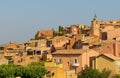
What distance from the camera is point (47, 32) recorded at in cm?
7700

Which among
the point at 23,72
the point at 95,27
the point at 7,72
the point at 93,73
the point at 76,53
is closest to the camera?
the point at 7,72

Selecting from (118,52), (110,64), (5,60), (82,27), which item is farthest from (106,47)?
(82,27)

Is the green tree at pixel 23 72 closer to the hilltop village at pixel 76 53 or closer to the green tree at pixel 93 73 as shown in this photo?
the hilltop village at pixel 76 53

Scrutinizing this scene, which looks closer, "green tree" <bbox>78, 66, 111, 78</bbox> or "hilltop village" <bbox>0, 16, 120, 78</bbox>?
"green tree" <bbox>78, 66, 111, 78</bbox>

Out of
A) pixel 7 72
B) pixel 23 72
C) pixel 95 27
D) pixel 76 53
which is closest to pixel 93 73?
pixel 76 53

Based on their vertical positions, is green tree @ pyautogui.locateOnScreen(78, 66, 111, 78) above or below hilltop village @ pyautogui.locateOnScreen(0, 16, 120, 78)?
below

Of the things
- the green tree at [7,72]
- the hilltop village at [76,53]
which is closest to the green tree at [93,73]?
the hilltop village at [76,53]

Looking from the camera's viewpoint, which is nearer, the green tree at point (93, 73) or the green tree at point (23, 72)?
the green tree at point (23, 72)

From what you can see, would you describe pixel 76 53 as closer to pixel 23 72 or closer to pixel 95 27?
pixel 23 72

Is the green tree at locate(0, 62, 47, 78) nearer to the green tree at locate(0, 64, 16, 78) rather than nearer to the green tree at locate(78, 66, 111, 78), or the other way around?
the green tree at locate(0, 64, 16, 78)

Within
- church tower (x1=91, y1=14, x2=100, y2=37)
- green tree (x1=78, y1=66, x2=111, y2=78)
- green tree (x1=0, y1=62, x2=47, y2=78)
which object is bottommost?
green tree (x1=78, y1=66, x2=111, y2=78)

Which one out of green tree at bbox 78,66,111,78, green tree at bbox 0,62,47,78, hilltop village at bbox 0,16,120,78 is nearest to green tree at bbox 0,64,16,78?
green tree at bbox 0,62,47,78

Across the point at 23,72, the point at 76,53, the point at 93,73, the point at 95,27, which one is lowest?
the point at 93,73

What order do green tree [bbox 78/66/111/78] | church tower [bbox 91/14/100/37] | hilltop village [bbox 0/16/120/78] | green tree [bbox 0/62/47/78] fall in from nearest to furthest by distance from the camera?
1. green tree [bbox 0/62/47/78]
2. green tree [bbox 78/66/111/78]
3. hilltop village [bbox 0/16/120/78]
4. church tower [bbox 91/14/100/37]
